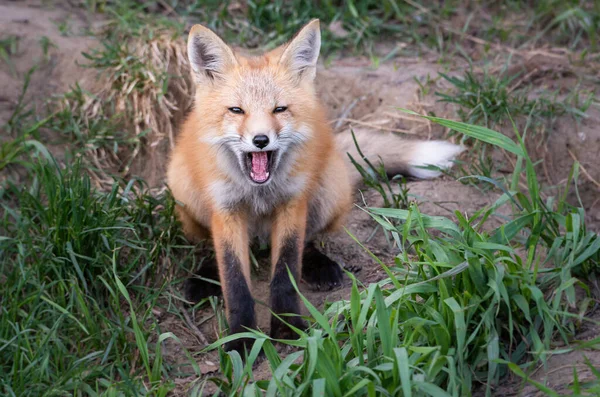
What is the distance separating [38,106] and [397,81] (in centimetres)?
242

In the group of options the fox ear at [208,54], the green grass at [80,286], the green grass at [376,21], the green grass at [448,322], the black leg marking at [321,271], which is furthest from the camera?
the green grass at [376,21]

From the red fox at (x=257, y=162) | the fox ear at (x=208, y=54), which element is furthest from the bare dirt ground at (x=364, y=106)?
the fox ear at (x=208, y=54)

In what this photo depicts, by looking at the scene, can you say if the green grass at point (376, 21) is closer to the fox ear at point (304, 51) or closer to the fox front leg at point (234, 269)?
the fox ear at point (304, 51)

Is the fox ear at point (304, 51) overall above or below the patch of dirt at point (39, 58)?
above

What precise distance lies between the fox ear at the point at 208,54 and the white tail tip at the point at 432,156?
4.44ft

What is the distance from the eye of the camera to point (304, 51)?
332 centimetres

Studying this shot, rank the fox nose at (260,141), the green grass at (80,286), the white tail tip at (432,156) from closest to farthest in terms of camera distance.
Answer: the green grass at (80,286), the fox nose at (260,141), the white tail tip at (432,156)

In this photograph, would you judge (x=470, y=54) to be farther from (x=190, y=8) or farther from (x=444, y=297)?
(x=444, y=297)

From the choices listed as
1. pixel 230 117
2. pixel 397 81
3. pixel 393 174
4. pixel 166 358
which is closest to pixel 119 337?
pixel 166 358

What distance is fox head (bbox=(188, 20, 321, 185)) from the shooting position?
10.1 feet

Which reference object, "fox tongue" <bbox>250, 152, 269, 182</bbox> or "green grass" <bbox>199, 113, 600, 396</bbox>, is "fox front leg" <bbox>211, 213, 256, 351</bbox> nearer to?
"fox tongue" <bbox>250, 152, 269, 182</bbox>

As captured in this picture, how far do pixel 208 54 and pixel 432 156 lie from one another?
152 centimetres

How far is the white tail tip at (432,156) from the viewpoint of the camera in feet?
13.4

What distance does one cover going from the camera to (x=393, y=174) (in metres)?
4.23
